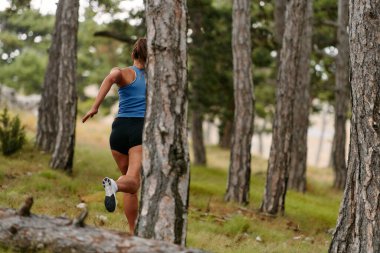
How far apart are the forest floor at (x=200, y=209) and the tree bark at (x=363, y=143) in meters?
1.46

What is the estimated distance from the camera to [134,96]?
6117 mm

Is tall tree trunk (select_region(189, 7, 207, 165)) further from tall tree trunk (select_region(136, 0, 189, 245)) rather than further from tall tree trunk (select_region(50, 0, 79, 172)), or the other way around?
tall tree trunk (select_region(136, 0, 189, 245))

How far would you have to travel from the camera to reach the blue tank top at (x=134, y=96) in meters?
6.10

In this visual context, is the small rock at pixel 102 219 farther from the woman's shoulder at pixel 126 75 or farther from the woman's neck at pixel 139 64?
the woman's neck at pixel 139 64

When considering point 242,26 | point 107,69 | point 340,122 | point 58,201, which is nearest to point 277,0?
point 340,122

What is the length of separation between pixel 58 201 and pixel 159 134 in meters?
4.00

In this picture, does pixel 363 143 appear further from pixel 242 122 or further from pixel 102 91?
pixel 242 122

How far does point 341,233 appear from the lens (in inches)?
228

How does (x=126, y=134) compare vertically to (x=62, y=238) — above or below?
above

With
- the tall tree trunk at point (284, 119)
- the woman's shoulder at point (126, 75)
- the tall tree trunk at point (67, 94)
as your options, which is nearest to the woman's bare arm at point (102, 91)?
the woman's shoulder at point (126, 75)

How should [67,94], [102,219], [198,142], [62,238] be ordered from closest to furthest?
1. [62,238]
2. [102,219]
3. [67,94]
4. [198,142]

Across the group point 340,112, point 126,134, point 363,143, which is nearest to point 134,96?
point 126,134

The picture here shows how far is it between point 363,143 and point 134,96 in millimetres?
2437

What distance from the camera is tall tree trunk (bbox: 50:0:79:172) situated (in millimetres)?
11266
